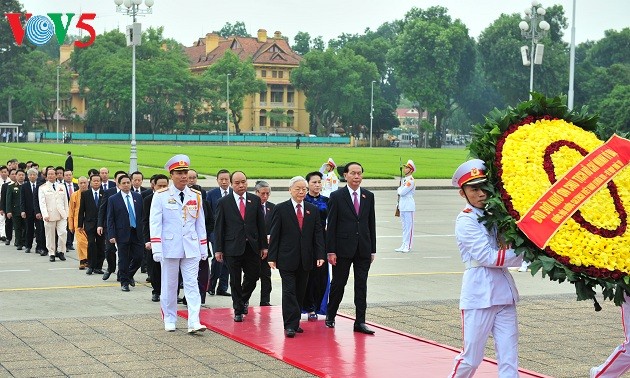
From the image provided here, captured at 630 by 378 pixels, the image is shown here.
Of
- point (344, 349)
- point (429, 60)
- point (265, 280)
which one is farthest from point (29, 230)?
point (429, 60)

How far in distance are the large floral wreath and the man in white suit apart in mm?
13186

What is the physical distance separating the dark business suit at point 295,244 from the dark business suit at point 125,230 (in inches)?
166

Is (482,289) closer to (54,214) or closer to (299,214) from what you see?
(299,214)

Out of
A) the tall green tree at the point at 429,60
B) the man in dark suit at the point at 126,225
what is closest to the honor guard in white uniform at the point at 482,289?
the man in dark suit at the point at 126,225

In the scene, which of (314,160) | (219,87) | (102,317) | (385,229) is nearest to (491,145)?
(102,317)

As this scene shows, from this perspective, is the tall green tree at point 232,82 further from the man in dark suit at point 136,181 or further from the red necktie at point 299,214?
the red necktie at point 299,214

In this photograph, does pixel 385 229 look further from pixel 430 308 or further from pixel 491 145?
pixel 491 145

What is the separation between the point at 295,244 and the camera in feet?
39.2

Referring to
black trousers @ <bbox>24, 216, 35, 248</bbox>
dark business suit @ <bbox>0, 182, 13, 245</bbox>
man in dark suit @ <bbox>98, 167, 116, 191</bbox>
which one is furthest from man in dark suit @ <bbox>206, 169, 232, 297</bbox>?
dark business suit @ <bbox>0, 182, 13, 245</bbox>

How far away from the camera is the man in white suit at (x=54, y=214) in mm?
19453

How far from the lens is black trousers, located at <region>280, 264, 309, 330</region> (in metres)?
11.6

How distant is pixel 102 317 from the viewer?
1256 cm

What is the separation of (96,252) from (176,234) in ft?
18.0

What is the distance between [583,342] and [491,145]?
14.4 ft
